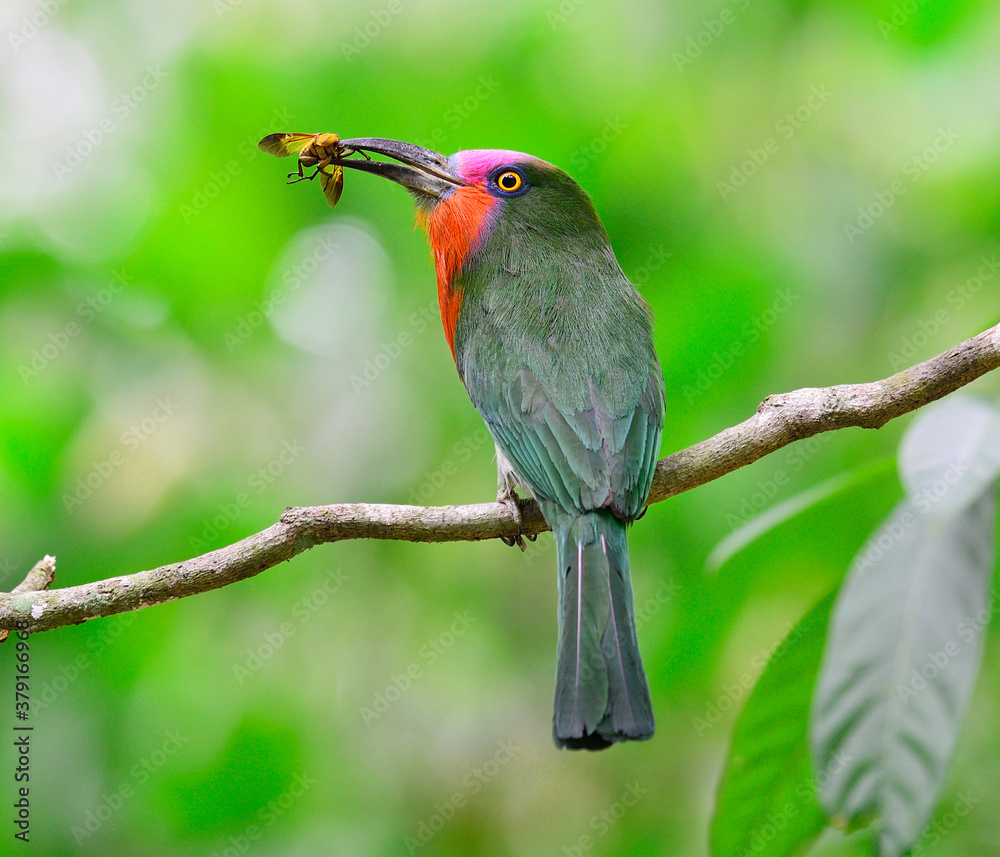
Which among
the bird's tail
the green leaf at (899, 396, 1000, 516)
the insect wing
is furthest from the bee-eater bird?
the green leaf at (899, 396, 1000, 516)

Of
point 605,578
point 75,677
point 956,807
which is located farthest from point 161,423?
point 956,807

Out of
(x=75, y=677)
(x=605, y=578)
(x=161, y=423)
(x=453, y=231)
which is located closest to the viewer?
(x=605, y=578)

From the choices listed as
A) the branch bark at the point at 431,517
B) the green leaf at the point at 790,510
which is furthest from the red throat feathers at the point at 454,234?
the green leaf at the point at 790,510

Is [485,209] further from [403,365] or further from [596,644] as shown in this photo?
[596,644]

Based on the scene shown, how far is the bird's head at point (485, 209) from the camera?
10.8 feet

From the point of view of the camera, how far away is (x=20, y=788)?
3.52 metres

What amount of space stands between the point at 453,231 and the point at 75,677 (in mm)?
2062

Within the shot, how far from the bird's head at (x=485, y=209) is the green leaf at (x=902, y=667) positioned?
55.2 inches

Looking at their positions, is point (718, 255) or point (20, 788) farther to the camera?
point (718, 255)

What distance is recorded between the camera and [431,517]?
7.89ft

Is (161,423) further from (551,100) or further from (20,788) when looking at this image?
(551,100)

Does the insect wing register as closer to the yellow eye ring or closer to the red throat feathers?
the red throat feathers

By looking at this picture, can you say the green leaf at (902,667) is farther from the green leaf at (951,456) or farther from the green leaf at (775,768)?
the green leaf at (775,768)

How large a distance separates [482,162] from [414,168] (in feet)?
0.74
